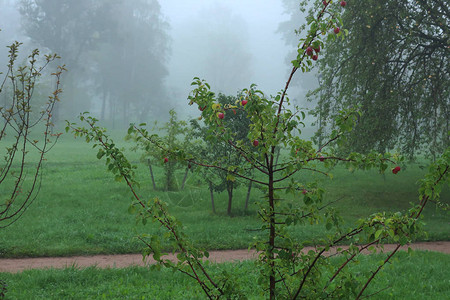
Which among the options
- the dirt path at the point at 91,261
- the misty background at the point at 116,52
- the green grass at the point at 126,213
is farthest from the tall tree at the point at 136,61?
the dirt path at the point at 91,261

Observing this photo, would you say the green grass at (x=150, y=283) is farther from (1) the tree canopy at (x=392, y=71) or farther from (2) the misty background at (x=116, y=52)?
(2) the misty background at (x=116, y=52)

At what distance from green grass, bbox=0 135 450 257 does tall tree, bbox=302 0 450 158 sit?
255 centimetres

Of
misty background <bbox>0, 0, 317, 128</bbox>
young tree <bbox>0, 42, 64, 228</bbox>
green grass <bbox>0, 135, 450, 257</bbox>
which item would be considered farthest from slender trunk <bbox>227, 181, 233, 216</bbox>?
misty background <bbox>0, 0, 317, 128</bbox>

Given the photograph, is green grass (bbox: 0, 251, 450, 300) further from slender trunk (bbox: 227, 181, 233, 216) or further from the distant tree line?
the distant tree line

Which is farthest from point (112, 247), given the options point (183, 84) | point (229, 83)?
point (183, 84)

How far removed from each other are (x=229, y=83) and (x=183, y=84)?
4684cm

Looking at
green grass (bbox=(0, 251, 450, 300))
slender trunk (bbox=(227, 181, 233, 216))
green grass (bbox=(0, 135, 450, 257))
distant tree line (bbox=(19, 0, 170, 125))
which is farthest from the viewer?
distant tree line (bbox=(19, 0, 170, 125))

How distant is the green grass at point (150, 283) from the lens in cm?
589

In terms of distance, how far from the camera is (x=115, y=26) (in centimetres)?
5481

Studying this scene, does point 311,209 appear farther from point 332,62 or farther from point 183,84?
point 183,84

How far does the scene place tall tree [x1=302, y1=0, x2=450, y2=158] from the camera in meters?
13.2

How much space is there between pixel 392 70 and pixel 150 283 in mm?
10749

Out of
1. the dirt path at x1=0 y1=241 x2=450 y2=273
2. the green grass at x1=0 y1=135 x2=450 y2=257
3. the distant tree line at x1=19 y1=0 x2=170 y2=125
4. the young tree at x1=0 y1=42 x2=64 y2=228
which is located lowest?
the dirt path at x1=0 y1=241 x2=450 y2=273

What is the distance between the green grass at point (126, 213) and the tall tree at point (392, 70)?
2546mm
